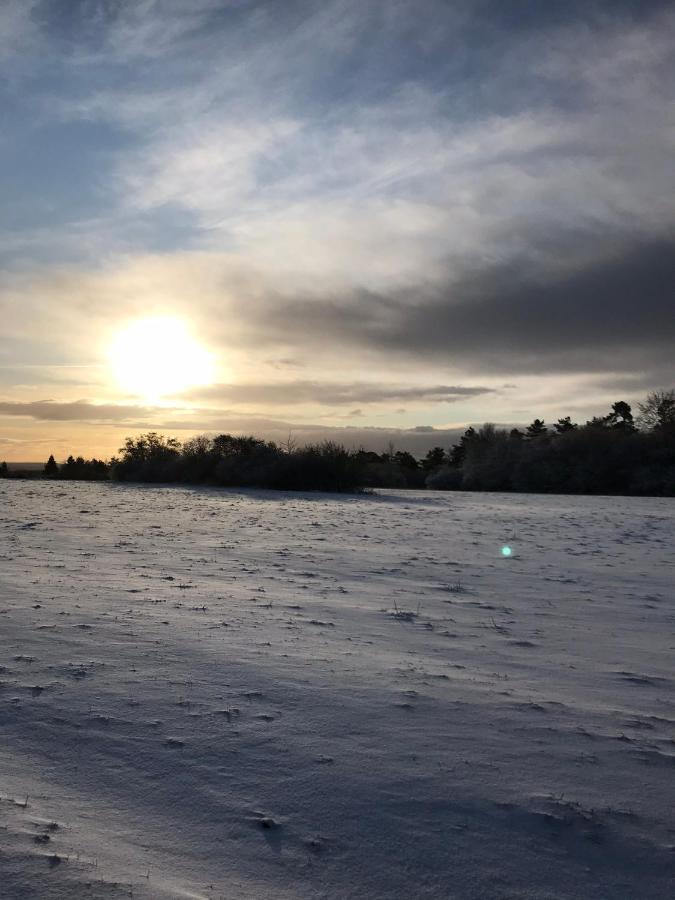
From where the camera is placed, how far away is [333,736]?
14.4 ft

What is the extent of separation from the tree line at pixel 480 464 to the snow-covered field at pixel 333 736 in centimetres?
2596

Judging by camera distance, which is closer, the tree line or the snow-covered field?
the snow-covered field

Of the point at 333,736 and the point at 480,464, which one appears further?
the point at 480,464

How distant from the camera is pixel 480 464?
4600 centimetres

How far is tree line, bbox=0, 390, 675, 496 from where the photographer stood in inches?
1433

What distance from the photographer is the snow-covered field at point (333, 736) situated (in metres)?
3.07

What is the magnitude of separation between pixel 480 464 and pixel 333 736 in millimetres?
42836

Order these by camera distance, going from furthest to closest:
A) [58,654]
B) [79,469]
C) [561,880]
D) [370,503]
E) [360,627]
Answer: [79,469] < [370,503] < [360,627] < [58,654] < [561,880]

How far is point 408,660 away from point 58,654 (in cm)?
319

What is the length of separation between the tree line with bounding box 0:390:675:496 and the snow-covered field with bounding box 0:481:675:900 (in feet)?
85.2

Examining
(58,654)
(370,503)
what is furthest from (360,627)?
(370,503)

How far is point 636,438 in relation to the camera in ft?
134

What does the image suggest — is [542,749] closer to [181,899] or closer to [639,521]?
[181,899]

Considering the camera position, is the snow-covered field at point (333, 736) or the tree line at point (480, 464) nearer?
the snow-covered field at point (333, 736)
